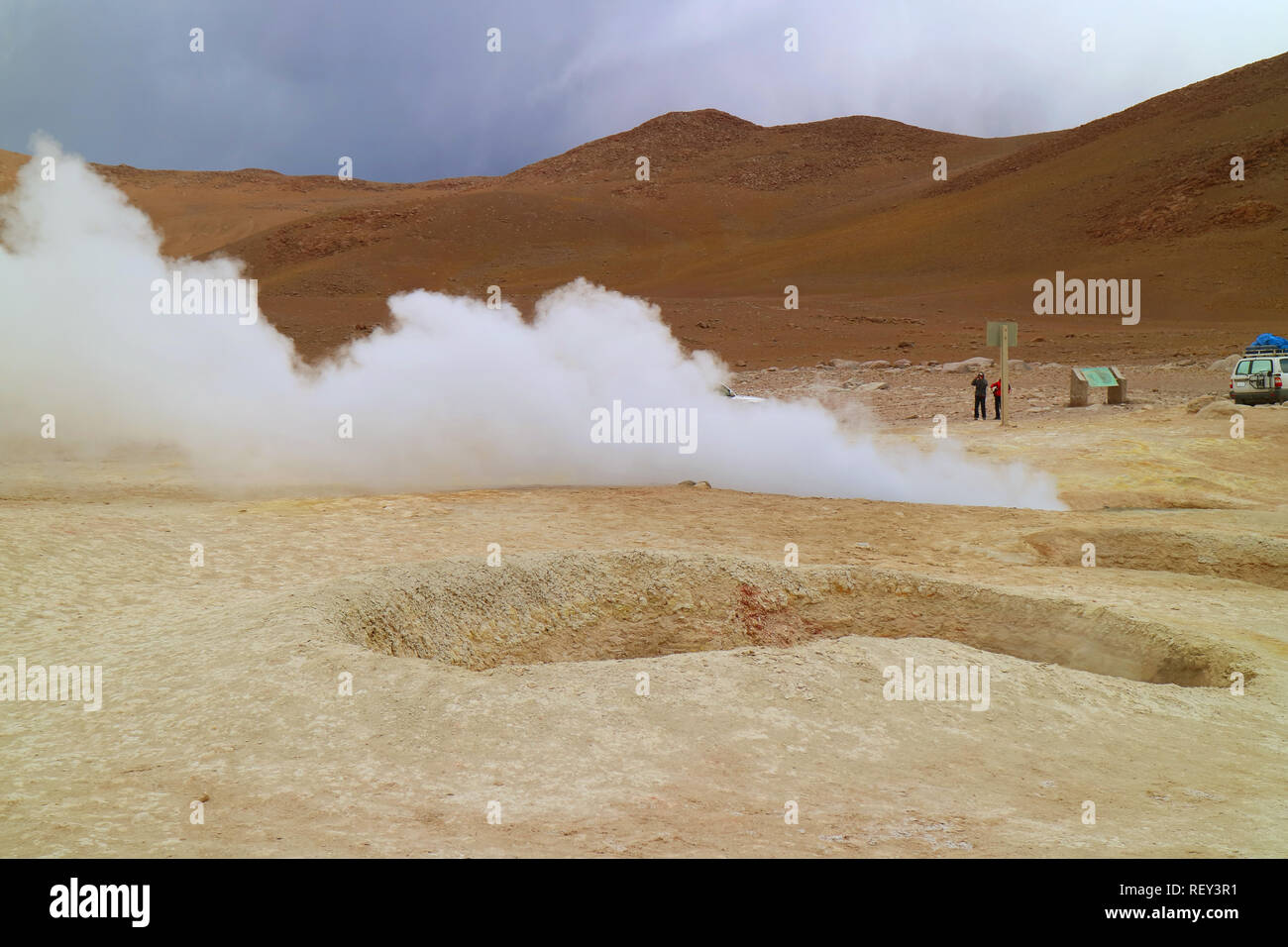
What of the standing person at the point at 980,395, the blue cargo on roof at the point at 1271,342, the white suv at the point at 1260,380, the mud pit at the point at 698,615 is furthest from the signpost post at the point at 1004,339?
the mud pit at the point at 698,615

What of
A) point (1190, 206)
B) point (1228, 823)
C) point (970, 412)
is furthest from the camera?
point (1190, 206)

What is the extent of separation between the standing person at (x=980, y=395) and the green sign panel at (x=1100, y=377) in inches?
121

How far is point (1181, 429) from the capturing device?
63.5ft

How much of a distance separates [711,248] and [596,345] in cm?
5910

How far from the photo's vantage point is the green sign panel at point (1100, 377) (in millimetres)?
25438

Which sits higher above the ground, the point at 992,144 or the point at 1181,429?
the point at 992,144

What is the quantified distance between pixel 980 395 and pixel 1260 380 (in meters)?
6.30

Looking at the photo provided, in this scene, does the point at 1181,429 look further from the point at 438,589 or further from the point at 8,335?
the point at 8,335

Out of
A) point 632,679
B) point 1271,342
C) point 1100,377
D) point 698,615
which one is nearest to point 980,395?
point 1100,377

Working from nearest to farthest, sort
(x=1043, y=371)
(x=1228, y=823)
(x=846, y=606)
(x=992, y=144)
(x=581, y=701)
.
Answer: (x=1228, y=823)
(x=581, y=701)
(x=846, y=606)
(x=1043, y=371)
(x=992, y=144)

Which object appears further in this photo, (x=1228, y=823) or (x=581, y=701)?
(x=581, y=701)

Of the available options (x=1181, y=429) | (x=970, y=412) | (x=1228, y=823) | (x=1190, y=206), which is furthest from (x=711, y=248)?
(x=1228, y=823)

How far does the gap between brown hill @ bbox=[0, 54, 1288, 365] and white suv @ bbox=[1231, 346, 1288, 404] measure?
15229 millimetres

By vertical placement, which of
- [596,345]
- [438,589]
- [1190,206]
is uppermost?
[1190,206]
